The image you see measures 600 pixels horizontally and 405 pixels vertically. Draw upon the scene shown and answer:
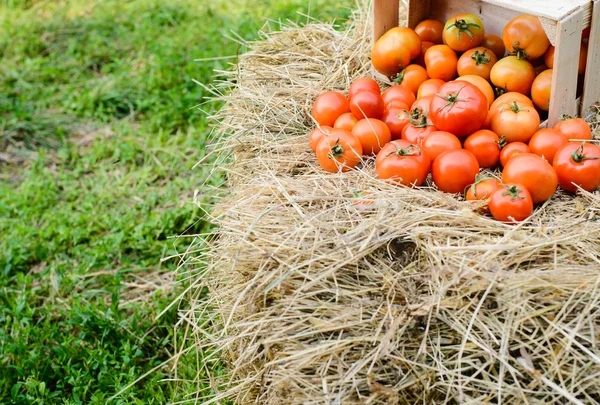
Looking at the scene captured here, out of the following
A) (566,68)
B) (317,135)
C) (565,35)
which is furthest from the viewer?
(317,135)

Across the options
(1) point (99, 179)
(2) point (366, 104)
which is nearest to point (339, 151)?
(2) point (366, 104)

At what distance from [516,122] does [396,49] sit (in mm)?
719

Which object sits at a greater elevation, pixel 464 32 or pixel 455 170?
pixel 464 32

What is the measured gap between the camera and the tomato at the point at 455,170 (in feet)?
7.62

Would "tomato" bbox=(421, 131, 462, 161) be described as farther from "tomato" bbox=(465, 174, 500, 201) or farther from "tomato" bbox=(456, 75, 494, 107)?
"tomato" bbox=(456, 75, 494, 107)

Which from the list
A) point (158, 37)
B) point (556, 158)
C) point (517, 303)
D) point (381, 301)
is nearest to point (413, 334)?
point (381, 301)

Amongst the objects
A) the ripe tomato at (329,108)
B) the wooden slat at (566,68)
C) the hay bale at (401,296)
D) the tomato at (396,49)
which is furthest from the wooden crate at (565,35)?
the ripe tomato at (329,108)

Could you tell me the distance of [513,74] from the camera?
267 cm

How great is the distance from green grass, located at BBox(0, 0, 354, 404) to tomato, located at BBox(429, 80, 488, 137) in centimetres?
109

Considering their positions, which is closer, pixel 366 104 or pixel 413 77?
pixel 366 104

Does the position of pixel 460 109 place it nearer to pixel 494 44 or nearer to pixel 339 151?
pixel 339 151

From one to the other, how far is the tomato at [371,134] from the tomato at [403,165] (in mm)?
172

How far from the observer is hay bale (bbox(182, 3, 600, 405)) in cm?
176

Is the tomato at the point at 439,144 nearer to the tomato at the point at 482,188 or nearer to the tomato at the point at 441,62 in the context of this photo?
the tomato at the point at 482,188
